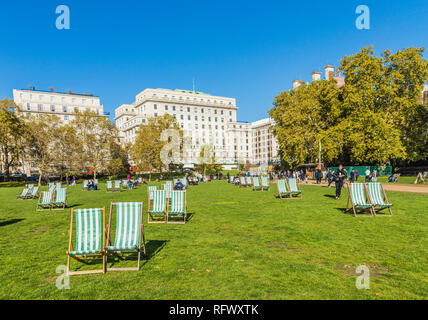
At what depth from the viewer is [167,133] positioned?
186ft

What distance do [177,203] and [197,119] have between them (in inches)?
3844

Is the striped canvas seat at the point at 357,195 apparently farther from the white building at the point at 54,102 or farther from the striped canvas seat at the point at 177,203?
the white building at the point at 54,102

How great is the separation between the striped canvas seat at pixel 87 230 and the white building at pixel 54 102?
81682 mm

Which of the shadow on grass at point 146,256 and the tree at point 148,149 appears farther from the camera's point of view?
the tree at point 148,149

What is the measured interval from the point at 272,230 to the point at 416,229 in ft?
13.1

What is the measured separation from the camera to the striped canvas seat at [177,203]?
10.1 metres

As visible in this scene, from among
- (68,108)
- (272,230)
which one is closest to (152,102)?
(68,108)

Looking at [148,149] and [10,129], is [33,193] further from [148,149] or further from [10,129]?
[148,149]

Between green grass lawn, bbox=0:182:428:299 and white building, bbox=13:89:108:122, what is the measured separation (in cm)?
8056

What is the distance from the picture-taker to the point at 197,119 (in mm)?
106312

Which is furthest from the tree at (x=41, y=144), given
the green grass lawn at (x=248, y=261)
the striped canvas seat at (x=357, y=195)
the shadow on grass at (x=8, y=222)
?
the striped canvas seat at (x=357, y=195)

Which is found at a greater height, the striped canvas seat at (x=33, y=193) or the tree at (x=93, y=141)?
the tree at (x=93, y=141)

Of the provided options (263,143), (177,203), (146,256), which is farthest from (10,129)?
(263,143)
